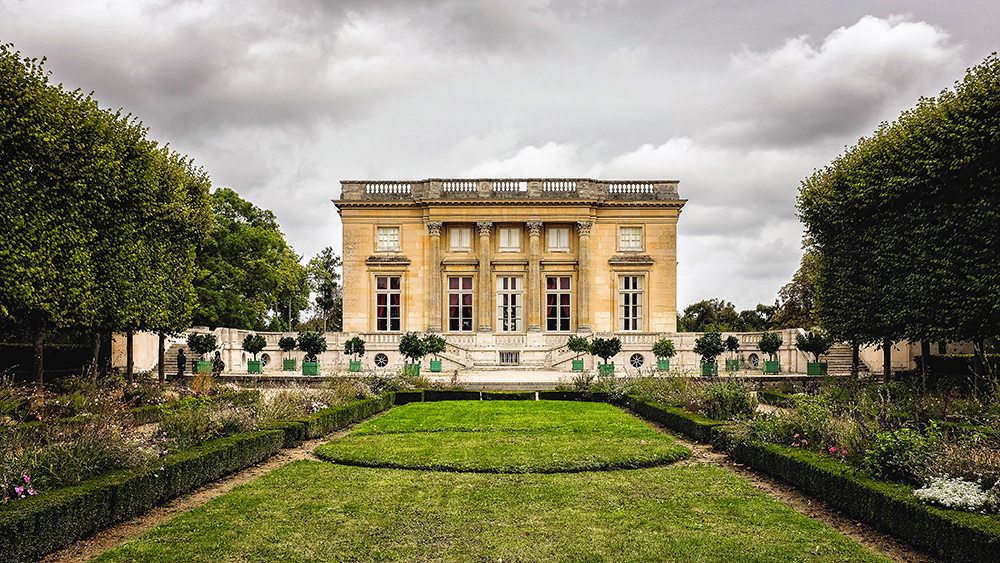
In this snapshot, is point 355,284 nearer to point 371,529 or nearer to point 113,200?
point 113,200

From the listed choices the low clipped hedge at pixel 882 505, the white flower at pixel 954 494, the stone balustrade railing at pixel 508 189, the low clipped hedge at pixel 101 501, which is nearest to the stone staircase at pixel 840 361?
the stone balustrade railing at pixel 508 189

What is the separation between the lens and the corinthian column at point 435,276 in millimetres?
37156

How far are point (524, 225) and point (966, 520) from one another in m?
32.8

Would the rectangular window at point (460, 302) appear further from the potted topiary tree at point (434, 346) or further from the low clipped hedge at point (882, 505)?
the low clipped hedge at point (882, 505)

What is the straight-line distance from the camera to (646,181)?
38.5 metres

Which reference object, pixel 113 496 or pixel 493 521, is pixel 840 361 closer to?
pixel 493 521

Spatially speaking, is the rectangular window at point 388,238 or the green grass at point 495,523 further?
the rectangular window at point 388,238

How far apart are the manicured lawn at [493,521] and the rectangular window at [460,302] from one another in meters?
28.4

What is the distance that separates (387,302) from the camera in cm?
3809

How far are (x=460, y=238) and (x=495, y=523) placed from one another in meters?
31.9

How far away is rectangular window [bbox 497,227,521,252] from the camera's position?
38188mm

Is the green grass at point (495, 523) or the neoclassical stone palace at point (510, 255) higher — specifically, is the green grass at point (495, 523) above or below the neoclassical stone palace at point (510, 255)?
below

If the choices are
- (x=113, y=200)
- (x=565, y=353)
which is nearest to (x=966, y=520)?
(x=113, y=200)

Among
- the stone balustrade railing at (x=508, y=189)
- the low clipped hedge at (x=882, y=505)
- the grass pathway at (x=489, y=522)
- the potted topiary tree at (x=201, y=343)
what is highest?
the stone balustrade railing at (x=508, y=189)
